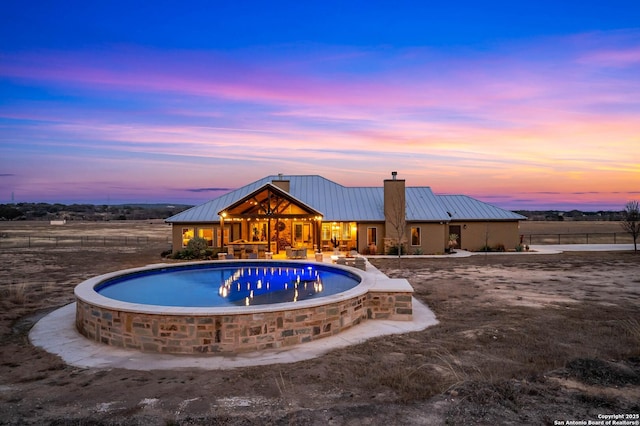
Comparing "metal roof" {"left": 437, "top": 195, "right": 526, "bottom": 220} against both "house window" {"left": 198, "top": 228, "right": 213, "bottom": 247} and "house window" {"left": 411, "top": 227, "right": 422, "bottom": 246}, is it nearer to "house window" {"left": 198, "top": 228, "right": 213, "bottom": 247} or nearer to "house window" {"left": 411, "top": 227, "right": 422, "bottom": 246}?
"house window" {"left": 411, "top": 227, "right": 422, "bottom": 246}

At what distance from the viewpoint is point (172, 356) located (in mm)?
7953

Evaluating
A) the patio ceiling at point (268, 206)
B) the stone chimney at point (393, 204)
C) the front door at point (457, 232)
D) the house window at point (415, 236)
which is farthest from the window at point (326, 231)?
the front door at point (457, 232)

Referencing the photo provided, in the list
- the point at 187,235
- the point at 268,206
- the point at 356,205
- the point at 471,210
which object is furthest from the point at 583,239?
the point at 187,235

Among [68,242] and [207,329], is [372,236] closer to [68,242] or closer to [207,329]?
[207,329]

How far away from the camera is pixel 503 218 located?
92.9 ft

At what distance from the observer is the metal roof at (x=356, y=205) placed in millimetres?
27391

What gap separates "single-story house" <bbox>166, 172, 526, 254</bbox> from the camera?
26.4 m

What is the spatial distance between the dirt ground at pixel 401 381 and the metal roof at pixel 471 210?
1745 centimetres

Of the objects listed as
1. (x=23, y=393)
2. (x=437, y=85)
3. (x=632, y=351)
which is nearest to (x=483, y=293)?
(x=632, y=351)

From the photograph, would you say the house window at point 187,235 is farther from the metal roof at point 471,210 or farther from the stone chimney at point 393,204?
the metal roof at point 471,210

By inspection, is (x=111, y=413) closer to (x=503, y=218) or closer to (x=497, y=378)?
(x=497, y=378)

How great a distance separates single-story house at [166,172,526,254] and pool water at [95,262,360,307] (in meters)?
7.92

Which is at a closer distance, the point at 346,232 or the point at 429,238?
the point at 429,238

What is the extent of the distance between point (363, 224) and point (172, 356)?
2055 centimetres
